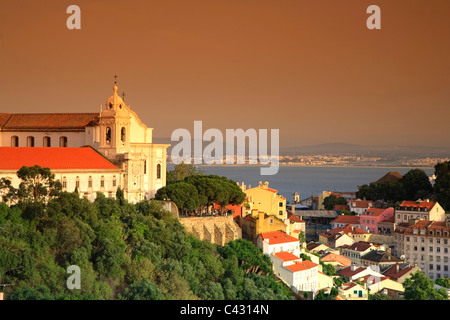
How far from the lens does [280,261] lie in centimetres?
3544

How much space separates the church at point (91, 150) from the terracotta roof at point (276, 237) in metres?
6.46

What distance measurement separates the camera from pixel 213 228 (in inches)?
1417

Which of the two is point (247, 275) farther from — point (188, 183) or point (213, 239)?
point (188, 183)

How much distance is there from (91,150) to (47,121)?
16.3ft

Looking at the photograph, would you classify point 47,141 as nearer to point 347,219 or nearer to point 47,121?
point 47,121

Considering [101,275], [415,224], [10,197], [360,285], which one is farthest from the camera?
[415,224]

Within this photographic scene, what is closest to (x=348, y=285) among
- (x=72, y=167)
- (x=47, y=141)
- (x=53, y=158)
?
(x=72, y=167)

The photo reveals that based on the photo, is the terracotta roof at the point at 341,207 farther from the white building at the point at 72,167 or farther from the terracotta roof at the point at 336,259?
the white building at the point at 72,167

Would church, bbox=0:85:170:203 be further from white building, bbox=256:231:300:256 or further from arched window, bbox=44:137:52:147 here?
white building, bbox=256:231:300:256

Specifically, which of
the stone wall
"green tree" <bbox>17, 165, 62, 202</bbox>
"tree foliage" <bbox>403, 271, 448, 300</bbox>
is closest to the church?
"green tree" <bbox>17, 165, 62, 202</bbox>

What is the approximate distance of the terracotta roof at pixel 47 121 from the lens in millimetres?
38625

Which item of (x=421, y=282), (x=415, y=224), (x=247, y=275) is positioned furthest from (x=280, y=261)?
(x=415, y=224)

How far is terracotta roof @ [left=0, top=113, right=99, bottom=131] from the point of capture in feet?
127
